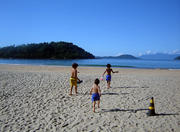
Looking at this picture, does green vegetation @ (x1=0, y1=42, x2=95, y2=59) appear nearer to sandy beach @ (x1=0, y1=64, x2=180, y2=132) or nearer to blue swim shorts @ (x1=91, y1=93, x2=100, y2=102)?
sandy beach @ (x1=0, y1=64, x2=180, y2=132)

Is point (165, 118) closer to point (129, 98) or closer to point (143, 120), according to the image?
point (143, 120)

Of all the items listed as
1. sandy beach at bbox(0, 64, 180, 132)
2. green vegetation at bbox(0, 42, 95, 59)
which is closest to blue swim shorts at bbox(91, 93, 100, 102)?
sandy beach at bbox(0, 64, 180, 132)

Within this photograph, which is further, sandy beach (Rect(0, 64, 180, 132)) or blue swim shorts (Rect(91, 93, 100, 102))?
blue swim shorts (Rect(91, 93, 100, 102))

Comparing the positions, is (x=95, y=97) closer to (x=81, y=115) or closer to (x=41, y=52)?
(x=81, y=115)

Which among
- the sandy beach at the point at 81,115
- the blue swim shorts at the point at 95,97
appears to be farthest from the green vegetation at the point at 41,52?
the blue swim shorts at the point at 95,97

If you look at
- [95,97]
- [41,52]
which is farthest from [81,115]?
[41,52]

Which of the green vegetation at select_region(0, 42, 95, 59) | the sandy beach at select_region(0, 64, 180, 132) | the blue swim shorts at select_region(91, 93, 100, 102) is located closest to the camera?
the sandy beach at select_region(0, 64, 180, 132)

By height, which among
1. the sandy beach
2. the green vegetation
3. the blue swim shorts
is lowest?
the sandy beach

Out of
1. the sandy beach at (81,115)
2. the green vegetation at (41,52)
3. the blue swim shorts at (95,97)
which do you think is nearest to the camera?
the sandy beach at (81,115)

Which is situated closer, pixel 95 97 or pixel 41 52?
pixel 95 97

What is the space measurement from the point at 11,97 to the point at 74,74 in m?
3.08

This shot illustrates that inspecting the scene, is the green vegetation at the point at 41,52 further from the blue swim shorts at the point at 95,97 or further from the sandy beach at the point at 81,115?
the blue swim shorts at the point at 95,97

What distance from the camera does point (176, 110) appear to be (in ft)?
17.6

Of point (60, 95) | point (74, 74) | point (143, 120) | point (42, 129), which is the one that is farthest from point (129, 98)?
point (42, 129)
